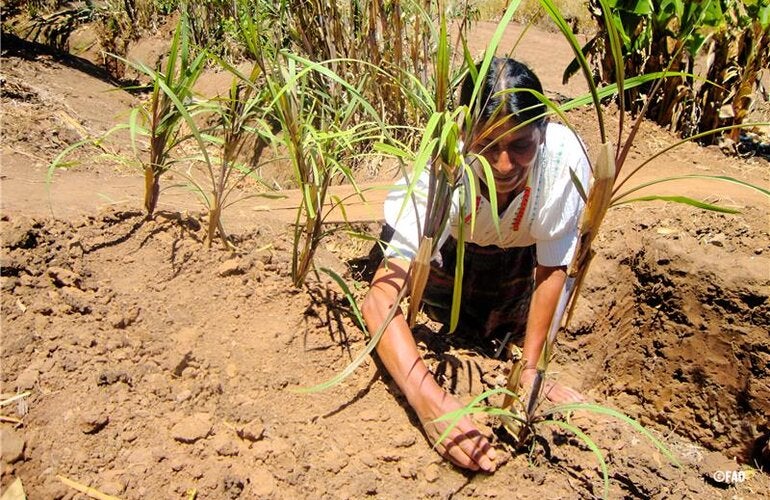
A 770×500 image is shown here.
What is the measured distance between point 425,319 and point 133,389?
140cm

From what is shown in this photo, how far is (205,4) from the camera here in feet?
22.2

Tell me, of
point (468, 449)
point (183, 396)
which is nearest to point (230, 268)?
point (183, 396)

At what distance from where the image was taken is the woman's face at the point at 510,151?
5.29ft

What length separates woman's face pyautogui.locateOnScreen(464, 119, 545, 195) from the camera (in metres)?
1.61

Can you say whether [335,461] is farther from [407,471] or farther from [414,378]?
[414,378]

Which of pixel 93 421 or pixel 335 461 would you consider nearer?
pixel 93 421

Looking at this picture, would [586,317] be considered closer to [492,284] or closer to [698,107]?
[492,284]

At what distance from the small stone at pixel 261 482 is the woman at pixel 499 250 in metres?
0.37

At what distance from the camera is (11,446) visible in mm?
1221

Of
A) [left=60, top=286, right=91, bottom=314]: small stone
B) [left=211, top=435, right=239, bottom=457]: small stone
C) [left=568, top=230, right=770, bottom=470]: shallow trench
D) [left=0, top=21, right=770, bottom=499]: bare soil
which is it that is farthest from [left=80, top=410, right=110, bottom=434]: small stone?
[left=568, top=230, right=770, bottom=470]: shallow trench

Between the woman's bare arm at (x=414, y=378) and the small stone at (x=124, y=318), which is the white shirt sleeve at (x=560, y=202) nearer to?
the woman's bare arm at (x=414, y=378)

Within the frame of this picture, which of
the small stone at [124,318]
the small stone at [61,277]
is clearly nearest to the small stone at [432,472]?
the small stone at [124,318]

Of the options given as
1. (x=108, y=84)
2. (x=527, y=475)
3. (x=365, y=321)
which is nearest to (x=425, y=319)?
(x=365, y=321)

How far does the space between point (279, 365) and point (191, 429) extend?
12.1 inches
